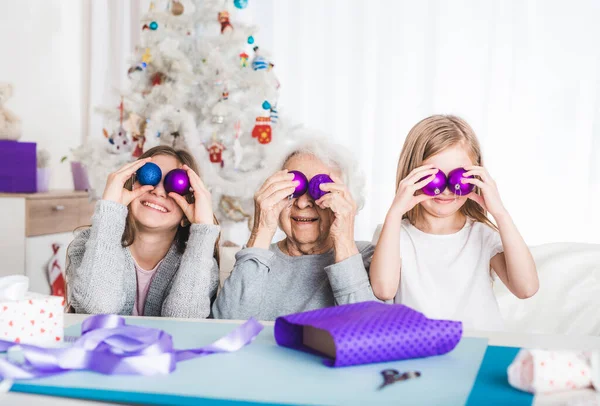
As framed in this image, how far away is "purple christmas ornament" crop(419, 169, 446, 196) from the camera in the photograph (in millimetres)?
1612

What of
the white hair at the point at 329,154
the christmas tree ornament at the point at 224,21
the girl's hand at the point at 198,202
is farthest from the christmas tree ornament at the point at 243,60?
the girl's hand at the point at 198,202

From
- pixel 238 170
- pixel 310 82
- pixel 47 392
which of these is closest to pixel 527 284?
pixel 47 392

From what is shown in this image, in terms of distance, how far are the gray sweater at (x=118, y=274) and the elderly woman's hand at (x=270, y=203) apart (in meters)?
0.12

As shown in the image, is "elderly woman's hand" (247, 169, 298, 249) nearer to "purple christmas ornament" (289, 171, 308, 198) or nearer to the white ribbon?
Answer: "purple christmas ornament" (289, 171, 308, 198)

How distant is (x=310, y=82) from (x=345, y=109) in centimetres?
31

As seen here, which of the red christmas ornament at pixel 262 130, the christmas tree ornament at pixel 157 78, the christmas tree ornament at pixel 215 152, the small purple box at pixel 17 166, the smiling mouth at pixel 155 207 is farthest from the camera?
the small purple box at pixel 17 166

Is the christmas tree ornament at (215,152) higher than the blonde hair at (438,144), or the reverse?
the blonde hair at (438,144)

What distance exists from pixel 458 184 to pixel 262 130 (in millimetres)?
2064

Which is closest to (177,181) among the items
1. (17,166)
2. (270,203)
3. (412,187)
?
(270,203)

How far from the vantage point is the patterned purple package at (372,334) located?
92 cm

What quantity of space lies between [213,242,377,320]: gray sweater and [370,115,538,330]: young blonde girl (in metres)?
0.12

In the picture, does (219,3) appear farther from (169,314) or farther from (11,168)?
(169,314)

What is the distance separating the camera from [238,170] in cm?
377

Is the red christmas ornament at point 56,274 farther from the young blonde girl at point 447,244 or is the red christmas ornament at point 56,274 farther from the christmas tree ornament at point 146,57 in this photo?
the young blonde girl at point 447,244
